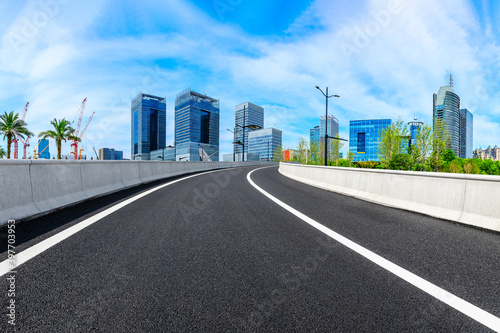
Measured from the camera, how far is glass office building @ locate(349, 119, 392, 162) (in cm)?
18388

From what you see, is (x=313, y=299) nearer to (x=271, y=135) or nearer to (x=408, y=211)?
(x=408, y=211)

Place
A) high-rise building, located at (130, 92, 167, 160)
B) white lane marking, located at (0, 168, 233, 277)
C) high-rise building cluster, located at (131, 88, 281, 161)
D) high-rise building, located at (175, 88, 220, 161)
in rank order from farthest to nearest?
high-rise building, located at (130, 92, 167, 160) < high-rise building cluster, located at (131, 88, 281, 161) < high-rise building, located at (175, 88, 220, 161) < white lane marking, located at (0, 168, 233, 277)

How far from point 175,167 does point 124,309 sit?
60.0ft

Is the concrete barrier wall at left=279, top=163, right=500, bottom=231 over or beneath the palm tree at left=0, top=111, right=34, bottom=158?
beneath

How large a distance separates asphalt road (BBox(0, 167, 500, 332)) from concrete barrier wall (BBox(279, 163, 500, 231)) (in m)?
0.59

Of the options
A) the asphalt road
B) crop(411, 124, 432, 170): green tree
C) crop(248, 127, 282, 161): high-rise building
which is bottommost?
the asphalt road

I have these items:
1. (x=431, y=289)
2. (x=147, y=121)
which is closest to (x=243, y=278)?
(x=431, y=289)

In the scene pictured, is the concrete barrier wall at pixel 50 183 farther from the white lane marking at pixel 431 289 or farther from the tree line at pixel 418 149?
the tree line at pixel 418 149

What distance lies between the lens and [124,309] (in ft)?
6.77

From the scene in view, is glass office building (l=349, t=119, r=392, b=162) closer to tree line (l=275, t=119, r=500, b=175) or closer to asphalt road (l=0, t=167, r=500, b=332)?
tree line (l=275, t=119, r=500, b=175)

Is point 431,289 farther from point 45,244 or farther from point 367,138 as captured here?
point 367,138

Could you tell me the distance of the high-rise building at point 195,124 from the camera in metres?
158

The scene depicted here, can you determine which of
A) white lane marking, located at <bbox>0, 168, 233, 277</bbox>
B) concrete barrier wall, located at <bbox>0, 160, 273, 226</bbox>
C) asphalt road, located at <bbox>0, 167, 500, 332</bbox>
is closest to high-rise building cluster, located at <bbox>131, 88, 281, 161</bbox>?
concrete barrier wall, located at <bbox>0, 160, 273, 226</bbox>

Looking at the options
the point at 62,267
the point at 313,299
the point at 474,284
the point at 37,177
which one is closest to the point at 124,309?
the point at 62,267
